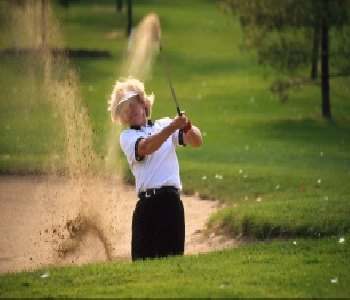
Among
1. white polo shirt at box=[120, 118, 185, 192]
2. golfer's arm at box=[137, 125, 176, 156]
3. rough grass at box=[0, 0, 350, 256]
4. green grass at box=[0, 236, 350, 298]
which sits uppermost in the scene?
golfer's arm at box=[137, 125, 176, 156]

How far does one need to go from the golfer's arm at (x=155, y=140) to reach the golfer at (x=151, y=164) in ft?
0.36

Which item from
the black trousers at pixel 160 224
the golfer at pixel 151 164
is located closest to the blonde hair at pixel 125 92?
the golfer at pixel 151 164

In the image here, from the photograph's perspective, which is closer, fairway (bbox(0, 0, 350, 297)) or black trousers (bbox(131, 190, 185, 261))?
fairway (bbox(0, 0, 350, 297))

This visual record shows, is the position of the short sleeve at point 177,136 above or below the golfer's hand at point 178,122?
below

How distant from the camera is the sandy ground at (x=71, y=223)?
12.8 meters

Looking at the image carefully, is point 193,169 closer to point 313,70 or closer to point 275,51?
point 275,51

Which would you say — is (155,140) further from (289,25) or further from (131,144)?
(289,25)

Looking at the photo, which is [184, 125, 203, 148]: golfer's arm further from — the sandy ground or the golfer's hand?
the sandy ground

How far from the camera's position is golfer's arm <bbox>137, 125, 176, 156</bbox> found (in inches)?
363

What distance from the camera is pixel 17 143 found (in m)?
21.6

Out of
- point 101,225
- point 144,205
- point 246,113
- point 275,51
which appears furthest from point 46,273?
point 246,113

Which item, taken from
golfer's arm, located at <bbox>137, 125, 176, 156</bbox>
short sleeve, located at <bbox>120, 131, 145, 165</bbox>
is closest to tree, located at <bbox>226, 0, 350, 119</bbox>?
short sleeve, located at <bbox>120, 131, 145, 165</bbox>

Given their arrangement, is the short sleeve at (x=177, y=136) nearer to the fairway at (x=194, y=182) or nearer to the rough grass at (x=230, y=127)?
the fairway at (x=194, y=182)

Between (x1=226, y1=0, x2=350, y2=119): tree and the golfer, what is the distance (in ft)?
53.3
